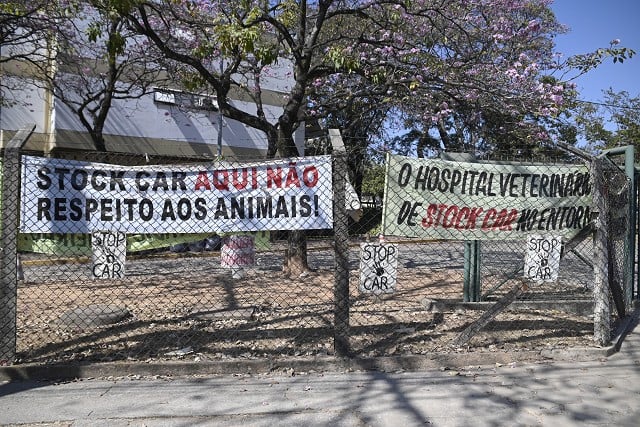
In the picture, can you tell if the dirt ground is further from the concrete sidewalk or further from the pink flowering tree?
the pink flowering tree

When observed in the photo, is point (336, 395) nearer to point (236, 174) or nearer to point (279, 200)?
point (279, 200)

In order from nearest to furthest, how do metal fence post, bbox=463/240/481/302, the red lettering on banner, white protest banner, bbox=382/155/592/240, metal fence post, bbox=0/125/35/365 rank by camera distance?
metal fence post, bbox=0/125/35/365 < white protest banner, bbox=382/155/592/240 < the red lettering on banner < metal fence post, bbox=463/240/481/302

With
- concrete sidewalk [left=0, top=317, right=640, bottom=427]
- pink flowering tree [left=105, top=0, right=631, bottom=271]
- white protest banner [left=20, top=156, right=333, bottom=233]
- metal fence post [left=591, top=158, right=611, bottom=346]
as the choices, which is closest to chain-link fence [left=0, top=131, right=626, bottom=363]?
white protest banner [left=20, top=156, right=333, bottom=233]

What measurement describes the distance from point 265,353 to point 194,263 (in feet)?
24.6

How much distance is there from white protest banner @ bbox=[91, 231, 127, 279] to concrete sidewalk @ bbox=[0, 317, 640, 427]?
0.90 m

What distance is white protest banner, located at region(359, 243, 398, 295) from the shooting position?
15.3 feet

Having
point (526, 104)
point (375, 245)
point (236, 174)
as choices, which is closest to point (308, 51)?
point (526, 104)

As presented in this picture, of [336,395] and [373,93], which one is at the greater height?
[373,93]

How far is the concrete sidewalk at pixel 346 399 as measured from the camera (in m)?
3.65

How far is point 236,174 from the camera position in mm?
4871

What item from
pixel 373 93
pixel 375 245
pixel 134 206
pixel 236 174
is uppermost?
pixel 373 93

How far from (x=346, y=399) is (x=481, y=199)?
2388 millimetres

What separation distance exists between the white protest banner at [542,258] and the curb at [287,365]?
0.72 metres

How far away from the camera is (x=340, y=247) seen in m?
4.59
